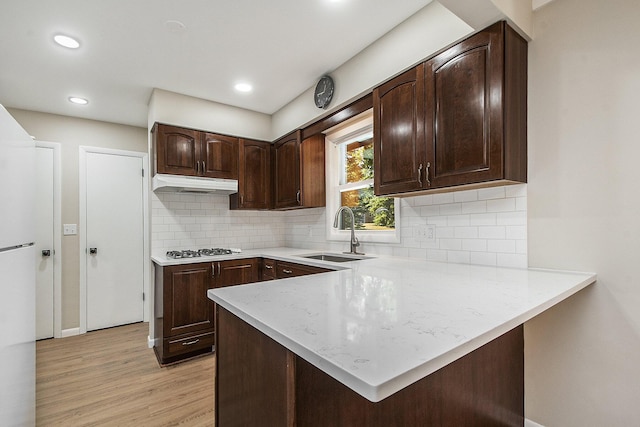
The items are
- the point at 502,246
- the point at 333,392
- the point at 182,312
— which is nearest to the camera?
the point at 333,392

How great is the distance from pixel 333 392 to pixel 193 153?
2.91 metres

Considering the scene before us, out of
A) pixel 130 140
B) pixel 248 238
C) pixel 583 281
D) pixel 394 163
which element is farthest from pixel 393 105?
pixel 130 140

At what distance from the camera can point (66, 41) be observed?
223 centimetres

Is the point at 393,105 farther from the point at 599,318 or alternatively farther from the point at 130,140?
the point at 130,140

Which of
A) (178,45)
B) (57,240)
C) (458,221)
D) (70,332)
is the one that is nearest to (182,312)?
(70,332)

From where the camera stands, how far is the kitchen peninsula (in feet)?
2.28

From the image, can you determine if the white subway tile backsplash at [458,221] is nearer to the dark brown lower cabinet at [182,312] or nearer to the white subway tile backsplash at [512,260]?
the white subway tile backsplash at [512,260]

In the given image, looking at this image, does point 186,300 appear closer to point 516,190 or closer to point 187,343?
point 187,343

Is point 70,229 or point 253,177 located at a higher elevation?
point 253,177

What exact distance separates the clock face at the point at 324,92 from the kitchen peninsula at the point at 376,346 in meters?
1.77

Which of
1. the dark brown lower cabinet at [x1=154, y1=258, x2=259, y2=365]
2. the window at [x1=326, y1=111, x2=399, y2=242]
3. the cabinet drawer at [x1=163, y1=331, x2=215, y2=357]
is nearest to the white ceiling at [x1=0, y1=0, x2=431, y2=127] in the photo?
the window at [x1=326, y1=111, x2=399, y2=242]

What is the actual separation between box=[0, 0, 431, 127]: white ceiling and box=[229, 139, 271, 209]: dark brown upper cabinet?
60cm

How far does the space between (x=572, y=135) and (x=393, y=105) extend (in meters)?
1.04

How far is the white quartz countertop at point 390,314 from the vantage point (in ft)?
2.12
